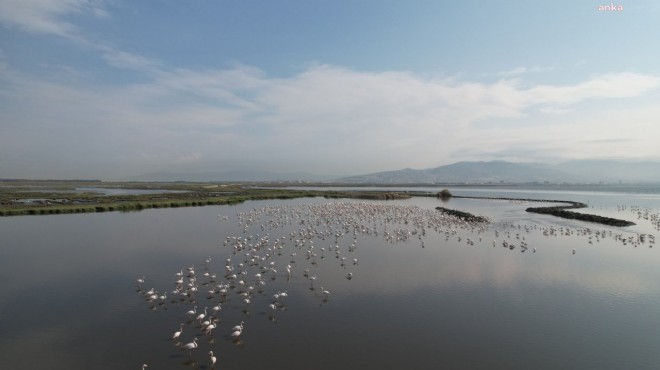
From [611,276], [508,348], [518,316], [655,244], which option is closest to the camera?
[508,348]

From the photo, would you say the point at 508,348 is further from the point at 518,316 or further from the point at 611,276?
the point at 611,276

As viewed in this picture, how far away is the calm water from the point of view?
11.4m

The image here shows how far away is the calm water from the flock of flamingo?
0.17 metres

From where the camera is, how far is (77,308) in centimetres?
1481

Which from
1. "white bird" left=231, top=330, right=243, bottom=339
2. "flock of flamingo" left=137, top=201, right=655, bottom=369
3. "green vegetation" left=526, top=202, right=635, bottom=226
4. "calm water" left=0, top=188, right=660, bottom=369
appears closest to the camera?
"calm water" left=0, top=188, right=660, bottom=369

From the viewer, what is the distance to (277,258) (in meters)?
23.7

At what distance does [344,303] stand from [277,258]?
8979 mm

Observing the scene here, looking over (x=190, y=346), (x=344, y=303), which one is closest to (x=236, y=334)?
(x=190, y=346)

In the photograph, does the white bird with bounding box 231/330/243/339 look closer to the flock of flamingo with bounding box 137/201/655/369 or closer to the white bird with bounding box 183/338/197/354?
the flock of flamingo with bounding box 137/201/655/369

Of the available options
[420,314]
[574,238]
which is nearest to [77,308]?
[420,314]

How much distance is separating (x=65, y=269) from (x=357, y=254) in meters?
16.5

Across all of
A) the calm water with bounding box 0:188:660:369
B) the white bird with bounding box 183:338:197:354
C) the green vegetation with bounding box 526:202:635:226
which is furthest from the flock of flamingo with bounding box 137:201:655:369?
the green vegetation with bounding box 526:202:635:226

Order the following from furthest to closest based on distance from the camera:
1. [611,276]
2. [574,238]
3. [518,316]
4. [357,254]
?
[574,238] < [357,254] < [611,276] < [518,316]

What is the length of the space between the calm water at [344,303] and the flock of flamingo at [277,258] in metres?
0.17
